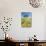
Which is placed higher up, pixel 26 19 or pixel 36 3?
pixel 36 3

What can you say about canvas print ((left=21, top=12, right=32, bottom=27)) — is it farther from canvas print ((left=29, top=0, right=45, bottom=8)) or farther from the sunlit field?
canvas print ((left=29, top=0, right=45, bottom=8))

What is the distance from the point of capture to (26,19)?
423cm

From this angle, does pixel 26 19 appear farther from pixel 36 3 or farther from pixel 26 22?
pixel 36 3

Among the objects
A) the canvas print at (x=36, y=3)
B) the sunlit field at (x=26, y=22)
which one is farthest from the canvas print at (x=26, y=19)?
the canvas print at (x=36, y=3)

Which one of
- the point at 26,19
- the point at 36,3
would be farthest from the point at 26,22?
the point at 36,3

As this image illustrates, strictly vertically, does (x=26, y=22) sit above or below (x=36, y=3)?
below

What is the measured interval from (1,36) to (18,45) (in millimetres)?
658

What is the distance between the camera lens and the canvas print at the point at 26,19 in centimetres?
421

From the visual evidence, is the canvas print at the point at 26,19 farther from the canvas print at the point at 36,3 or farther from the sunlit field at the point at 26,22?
the canvas print at the point at 36,3

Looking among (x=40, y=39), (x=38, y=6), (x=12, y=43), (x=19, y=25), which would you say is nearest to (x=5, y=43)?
(x=12, y=43)

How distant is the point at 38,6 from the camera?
4285 millimetres

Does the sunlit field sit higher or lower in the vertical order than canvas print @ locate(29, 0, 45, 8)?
lower

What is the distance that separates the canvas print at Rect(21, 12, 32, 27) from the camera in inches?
166

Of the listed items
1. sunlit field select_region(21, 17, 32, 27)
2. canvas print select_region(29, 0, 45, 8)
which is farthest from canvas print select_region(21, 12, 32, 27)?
canvas print select_region(29, 0, 45, 8)
